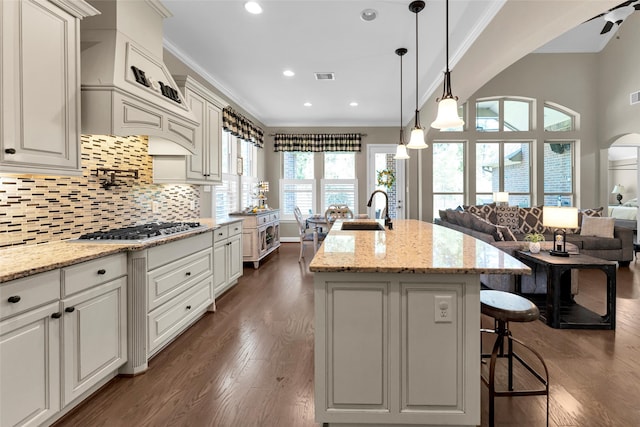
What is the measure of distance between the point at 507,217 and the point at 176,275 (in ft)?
19.9

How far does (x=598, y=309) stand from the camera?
10.7 feet

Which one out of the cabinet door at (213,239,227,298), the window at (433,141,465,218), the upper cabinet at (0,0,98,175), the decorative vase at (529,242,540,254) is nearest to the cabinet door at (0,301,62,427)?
the upper cabinet at (0,0,98,175)

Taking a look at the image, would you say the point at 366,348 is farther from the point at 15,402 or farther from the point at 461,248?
the point at 15,402

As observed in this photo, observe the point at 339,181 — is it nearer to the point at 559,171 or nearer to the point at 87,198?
the point at 559,171

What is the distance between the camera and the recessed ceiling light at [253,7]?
115 inches

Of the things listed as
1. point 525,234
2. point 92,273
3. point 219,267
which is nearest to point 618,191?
point 525,234

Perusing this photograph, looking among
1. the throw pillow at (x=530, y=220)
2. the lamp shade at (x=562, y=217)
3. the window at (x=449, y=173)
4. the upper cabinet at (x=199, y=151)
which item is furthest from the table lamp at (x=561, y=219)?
the window at (x=449, y=173)

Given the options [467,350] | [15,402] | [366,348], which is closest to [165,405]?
[15,402]

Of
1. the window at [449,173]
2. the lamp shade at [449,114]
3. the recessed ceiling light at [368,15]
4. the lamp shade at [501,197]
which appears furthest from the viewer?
the window at [449,173]

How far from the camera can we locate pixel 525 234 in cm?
542

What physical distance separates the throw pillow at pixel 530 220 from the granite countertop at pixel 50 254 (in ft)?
20.7

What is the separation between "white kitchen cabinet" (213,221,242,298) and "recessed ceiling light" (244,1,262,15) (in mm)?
2210

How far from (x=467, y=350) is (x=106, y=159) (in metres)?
2.89

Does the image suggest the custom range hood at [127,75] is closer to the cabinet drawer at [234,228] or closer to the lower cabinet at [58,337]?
the lower cabinet at [58,337]
